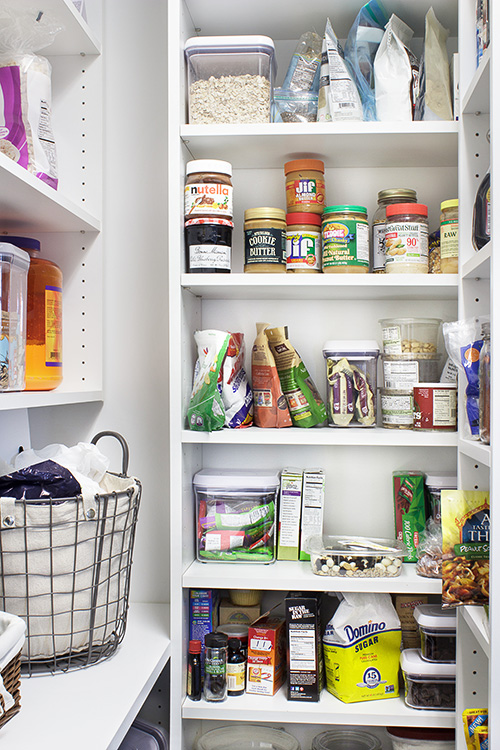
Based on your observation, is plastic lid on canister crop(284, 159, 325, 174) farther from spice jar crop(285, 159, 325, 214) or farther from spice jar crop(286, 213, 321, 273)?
spice jar crop(286, 213, 321, 273)

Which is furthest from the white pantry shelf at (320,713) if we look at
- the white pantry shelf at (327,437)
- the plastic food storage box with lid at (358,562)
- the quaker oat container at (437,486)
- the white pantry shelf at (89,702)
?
the white pantry shelf at (327,437)

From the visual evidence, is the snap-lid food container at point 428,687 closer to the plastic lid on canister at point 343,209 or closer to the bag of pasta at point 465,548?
the bag of pasta at point 465,548

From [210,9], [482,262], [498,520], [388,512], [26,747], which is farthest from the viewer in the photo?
[388,512]

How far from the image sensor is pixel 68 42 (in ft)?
5.42

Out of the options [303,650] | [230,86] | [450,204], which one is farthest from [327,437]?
[230,86]

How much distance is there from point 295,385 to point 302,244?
33cm

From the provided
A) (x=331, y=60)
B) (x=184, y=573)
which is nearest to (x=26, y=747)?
(x=184, y=573)

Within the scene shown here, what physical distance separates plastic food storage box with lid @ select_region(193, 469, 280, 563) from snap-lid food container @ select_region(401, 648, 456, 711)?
1.26 ft

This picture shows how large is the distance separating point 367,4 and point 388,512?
119cm

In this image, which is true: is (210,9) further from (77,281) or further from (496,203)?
(496,203)

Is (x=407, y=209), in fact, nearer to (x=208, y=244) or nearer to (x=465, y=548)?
(x=208, y=244)

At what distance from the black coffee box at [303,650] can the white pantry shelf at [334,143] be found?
102cm

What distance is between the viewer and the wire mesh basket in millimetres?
1171

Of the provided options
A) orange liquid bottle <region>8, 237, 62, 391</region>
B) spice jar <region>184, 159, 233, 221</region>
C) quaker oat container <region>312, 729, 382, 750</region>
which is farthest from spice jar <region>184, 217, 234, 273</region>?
quaker oat container <region>312, 729, 382, 750</region>
